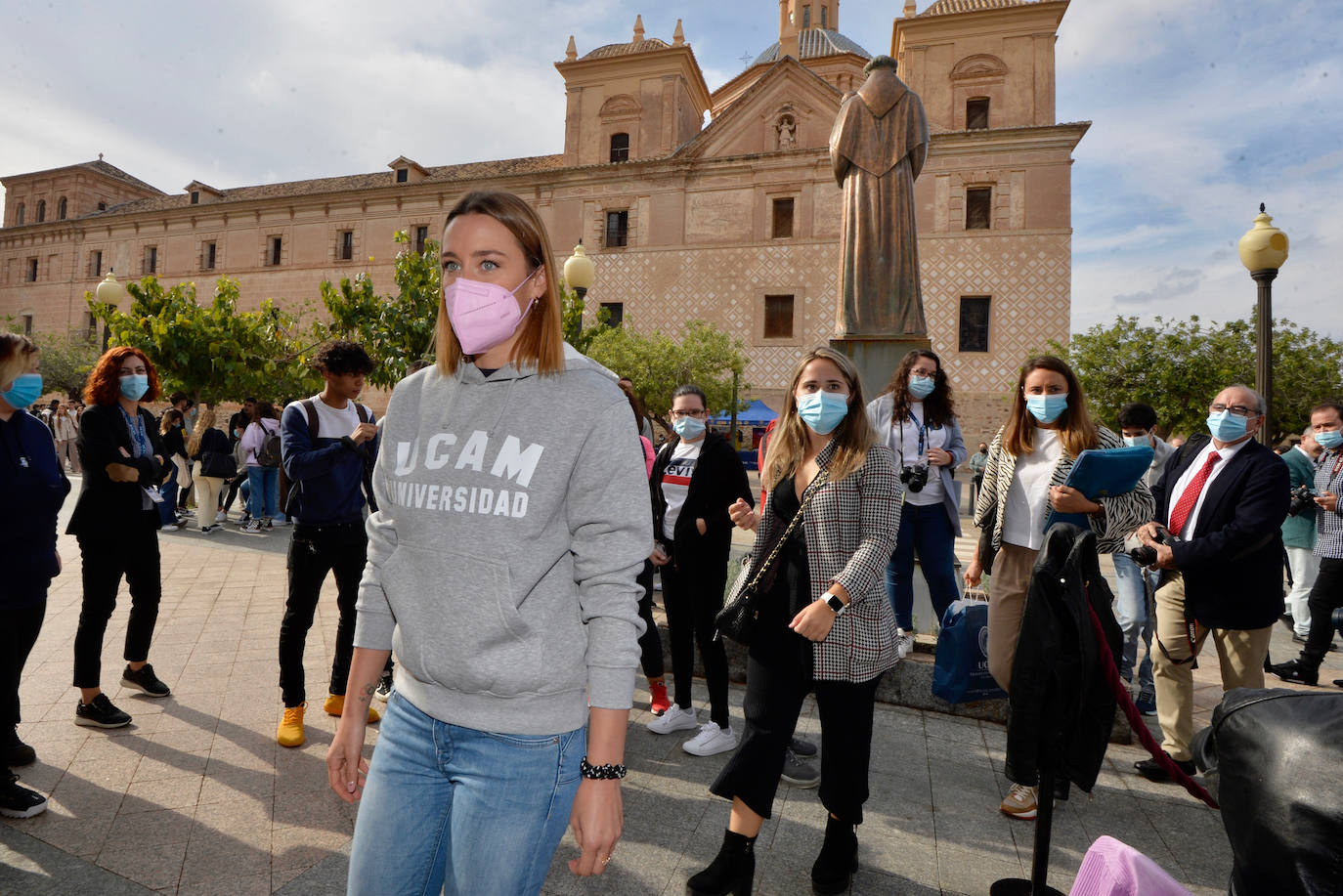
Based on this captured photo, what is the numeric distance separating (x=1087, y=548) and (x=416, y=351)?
14.3 metres

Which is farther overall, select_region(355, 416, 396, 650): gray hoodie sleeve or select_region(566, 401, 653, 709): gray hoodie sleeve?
select_region(355, 416, 396, 650): gray hoodie sleeve

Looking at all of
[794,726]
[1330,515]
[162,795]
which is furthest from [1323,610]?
[162,795]

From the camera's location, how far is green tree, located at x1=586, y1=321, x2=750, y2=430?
23.6 m

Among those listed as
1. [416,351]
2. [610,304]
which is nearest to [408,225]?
[610,304]

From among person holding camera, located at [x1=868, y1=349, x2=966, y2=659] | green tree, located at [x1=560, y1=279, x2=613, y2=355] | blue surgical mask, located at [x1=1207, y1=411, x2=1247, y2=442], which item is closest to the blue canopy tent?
green tree, located at [x1=560, y1=279, x2=613, y2=355]

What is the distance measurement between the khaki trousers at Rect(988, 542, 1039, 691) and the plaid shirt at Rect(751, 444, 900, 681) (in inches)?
37.2

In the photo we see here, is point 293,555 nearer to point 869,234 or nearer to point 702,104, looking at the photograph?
point 869,234

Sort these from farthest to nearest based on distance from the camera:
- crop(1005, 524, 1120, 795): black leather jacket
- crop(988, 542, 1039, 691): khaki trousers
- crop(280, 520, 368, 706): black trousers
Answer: crop(280, 520, 368, 706): black trousers, crop(988, 542, 1039, 691): khaki trousers, crop(1005, 524, 1120, 795): black leather jacket

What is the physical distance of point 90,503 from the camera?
4105 mm

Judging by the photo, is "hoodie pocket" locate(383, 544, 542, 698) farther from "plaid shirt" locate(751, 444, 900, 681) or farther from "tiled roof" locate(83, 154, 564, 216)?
"tiled roof" locate(83, 154, 564, 216)

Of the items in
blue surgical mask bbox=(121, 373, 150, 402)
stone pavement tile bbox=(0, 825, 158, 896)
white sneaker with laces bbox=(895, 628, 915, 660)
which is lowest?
stone pavement tile bbox=(0, 825, 158, 896)

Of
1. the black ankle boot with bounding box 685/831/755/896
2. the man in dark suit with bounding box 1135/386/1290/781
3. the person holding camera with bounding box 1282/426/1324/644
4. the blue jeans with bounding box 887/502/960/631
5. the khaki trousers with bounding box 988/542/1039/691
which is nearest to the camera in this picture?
the black ankle boot with bounding box 685/831/755/896

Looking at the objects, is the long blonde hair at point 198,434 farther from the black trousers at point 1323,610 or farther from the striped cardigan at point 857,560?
the black trousers at point 1323,610

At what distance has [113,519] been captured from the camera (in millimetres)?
4156
